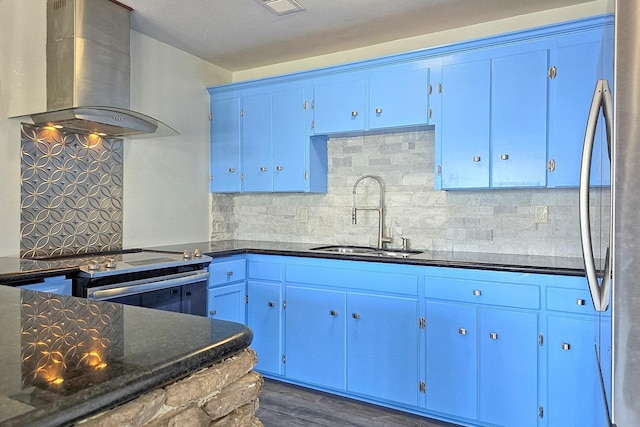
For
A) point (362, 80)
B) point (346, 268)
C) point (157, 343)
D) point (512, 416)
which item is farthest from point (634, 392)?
point (362, 80)

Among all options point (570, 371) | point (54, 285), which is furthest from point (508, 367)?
point (54, 285)

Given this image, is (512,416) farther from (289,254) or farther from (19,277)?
(19,277)

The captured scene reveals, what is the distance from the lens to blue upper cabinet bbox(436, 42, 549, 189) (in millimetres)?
2766

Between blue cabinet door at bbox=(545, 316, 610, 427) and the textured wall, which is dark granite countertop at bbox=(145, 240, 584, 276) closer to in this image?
the textured wall

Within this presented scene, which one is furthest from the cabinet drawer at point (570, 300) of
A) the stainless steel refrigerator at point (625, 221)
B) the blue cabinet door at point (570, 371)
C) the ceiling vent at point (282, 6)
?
the ceiling vent at point (282, 6)

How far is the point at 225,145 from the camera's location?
13.4 ft

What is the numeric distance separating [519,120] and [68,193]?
9.76ft

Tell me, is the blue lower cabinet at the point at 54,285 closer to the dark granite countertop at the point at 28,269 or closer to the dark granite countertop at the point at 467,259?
the dark granite countertop at the point at 28,269

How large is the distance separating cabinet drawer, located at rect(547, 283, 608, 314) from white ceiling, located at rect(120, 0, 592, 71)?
6.14 ft

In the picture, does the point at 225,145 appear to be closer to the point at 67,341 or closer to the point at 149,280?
the point at 149,280

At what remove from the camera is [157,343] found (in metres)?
0.89

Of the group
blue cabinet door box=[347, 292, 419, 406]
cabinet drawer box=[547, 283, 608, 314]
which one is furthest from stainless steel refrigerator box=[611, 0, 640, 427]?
blue cabinet door box=[347, 292, 419, 406]

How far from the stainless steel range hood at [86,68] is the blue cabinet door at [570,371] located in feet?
9.04

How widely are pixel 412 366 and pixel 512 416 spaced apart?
1.97 ft
